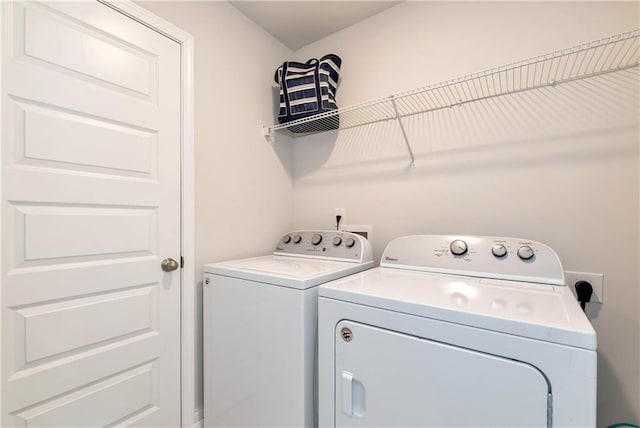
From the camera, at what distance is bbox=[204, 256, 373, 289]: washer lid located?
1.11 meters

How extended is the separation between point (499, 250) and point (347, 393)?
2.71 feet

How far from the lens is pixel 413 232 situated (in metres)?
1.64

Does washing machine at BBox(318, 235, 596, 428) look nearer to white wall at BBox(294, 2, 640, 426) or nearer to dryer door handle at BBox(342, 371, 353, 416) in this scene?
dryer door handle at BBox(342, 371, 353, 416)

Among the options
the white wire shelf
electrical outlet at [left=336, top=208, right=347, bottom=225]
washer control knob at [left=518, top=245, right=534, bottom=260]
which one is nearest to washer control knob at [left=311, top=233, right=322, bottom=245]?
electrical outlet at [left=336, top=208, right=347, bottom=225]

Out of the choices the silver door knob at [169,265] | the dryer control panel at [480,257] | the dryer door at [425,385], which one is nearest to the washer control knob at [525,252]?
the dryer control panel at [480,257]

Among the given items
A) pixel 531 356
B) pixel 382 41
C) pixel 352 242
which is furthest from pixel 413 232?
pixel 382 41

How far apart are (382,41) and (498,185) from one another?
43.1 inches

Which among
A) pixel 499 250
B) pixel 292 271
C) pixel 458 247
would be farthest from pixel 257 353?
pixel 499 250

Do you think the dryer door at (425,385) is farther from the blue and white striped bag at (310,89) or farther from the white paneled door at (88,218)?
the blue and white striped bag at (310,89)

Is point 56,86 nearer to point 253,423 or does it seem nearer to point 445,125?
point 253,423

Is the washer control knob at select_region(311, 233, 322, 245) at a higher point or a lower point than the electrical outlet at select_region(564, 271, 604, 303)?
higher

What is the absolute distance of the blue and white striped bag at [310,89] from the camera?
1689 mm

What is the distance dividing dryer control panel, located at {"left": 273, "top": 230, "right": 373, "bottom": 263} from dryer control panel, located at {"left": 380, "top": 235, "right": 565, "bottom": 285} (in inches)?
5.4

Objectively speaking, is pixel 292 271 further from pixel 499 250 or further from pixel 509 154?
pixel 509 154
